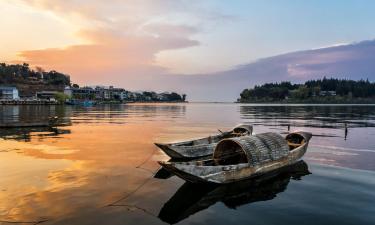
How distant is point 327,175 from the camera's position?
76.8 feet

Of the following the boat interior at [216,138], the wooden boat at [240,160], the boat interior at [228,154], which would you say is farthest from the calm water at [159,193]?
the boat interior at [228,154]

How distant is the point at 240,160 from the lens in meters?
24.5

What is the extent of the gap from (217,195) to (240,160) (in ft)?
22.3

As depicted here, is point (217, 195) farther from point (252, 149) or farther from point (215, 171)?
point (252, 149)

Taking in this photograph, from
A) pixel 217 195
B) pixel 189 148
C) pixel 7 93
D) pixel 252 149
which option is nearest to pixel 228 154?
pixel 252 149

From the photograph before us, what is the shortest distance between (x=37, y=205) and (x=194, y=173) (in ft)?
26.8

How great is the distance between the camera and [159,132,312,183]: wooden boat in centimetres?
1830

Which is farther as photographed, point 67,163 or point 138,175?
point 67,163

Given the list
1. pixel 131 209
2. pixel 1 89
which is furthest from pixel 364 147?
pixel 1 89

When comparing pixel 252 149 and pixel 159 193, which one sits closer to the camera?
pixel 159 193

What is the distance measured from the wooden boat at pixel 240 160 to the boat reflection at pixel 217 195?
580 mm

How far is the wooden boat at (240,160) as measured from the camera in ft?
60.0

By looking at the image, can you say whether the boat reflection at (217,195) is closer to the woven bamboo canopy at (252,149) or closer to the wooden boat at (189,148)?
the woven bamboo canopy at (252,149)

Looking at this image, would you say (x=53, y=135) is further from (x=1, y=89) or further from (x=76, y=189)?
(x=1, y=89)
